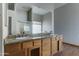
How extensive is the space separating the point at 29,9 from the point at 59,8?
0.55 m

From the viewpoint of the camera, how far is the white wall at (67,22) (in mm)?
2170

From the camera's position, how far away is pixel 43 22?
2094 millimetres

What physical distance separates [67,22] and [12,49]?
3.93 feet

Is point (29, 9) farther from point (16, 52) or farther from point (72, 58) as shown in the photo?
point (72, 58)

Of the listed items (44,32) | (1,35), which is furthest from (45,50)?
(1,35)

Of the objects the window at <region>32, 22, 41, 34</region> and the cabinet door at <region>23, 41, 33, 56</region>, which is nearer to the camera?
the cabinet door at <region>23, 41, 33, 56</region>

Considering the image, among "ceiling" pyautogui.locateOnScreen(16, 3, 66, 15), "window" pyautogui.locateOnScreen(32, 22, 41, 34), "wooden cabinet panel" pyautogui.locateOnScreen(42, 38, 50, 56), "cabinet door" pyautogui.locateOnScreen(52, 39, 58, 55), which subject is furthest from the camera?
"cabinet door" pyautogui.locateOnScreen(52, 39, 58, 55)

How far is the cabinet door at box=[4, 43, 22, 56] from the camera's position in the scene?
1.72 metres

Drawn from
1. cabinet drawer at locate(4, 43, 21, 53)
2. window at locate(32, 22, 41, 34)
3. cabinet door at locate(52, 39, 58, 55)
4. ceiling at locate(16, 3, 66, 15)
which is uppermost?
ceiling at locate(16, 3, 66, 15)

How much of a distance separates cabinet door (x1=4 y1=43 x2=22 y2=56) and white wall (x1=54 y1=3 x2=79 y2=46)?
0.77 metres

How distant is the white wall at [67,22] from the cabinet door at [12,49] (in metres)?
0.77

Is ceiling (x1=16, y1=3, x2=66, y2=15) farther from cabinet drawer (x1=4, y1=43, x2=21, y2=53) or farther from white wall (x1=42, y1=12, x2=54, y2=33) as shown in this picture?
cabinet drawer (x1=4, y1=43, x2=21, y2=53)

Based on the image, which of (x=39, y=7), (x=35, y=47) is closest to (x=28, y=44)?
(x=35, y=47)

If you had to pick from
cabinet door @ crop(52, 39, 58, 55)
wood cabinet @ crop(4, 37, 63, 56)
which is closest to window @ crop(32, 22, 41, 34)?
wood cabinet @ crop(4, 37, 63, 56)
